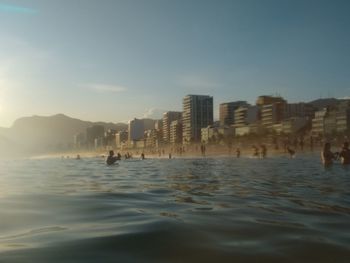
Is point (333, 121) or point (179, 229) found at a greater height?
point (333, 121)

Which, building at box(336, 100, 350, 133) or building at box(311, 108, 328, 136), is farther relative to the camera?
building at box(311, 108, 328, 136)

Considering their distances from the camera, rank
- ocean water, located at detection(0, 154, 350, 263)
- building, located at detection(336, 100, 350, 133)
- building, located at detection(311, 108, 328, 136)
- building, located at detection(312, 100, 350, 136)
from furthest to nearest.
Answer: building, located at detection(311, 108, 328, 136) → building, located at detection(312, 100, 350, 136) → building, located at detection(336, 100, 350, 133) → ocean water, located at detection(0, 154, 350, 263)

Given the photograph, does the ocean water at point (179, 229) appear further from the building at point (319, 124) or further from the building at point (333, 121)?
the building at point (319, 124)

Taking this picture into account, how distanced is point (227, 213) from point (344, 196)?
4.31 meters

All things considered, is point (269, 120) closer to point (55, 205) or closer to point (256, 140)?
point (256, 140)

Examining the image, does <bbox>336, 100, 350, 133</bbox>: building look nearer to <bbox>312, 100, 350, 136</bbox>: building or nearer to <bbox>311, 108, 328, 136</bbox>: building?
<bbox>312, 100, 350, 136</bbox>: building

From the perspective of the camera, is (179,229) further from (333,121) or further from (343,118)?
(333,121)

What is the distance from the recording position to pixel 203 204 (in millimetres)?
10062

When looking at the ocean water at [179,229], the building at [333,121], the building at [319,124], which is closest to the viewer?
the ocean water at [179,229]

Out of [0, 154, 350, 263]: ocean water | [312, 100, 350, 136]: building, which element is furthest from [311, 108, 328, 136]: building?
[0, 154, 350, 263]: ocean water

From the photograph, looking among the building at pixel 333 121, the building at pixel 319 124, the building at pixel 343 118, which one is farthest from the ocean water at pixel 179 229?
the building at pixel 319 124

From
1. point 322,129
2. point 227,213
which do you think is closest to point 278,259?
point 227,213

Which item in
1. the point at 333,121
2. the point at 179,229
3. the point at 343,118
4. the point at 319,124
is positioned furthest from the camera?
the point at 319,124

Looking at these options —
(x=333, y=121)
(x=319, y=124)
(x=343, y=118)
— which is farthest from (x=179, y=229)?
(x=319, y=124)
